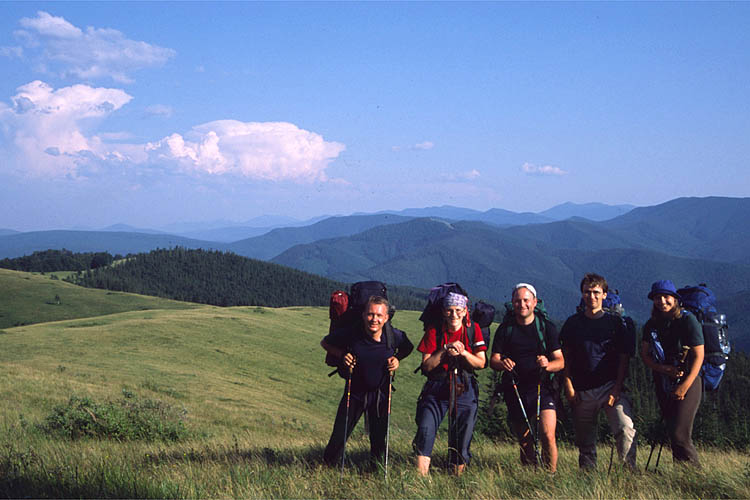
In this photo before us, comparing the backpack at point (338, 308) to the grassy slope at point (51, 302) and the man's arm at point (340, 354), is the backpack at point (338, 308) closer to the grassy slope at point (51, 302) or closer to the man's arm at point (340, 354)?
the man's arm at point (340, 354)

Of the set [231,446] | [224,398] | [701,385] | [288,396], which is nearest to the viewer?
[701,385]

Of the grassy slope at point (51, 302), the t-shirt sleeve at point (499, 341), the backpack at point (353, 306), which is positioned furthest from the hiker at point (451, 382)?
the grassy slope at point (51, 302)

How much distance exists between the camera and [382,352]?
677cm

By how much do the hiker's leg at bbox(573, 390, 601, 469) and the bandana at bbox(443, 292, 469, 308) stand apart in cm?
196

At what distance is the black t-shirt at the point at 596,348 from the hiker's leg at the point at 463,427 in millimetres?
1403

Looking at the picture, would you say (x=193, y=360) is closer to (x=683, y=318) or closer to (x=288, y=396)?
(x=288, y=396)

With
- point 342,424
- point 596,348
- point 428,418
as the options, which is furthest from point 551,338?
point 342,424

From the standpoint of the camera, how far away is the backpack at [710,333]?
6516 millimetres

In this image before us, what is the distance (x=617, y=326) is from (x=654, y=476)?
67.7 inches

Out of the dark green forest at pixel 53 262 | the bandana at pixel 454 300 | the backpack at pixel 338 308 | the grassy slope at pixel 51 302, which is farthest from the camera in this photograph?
the dark green forest at pixel 53 262

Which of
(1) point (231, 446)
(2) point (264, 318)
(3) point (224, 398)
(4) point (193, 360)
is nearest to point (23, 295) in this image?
(2) point (264, 318)

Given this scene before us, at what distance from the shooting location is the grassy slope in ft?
273

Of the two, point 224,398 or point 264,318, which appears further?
point 264,318

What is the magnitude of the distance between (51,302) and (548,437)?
10160cm
